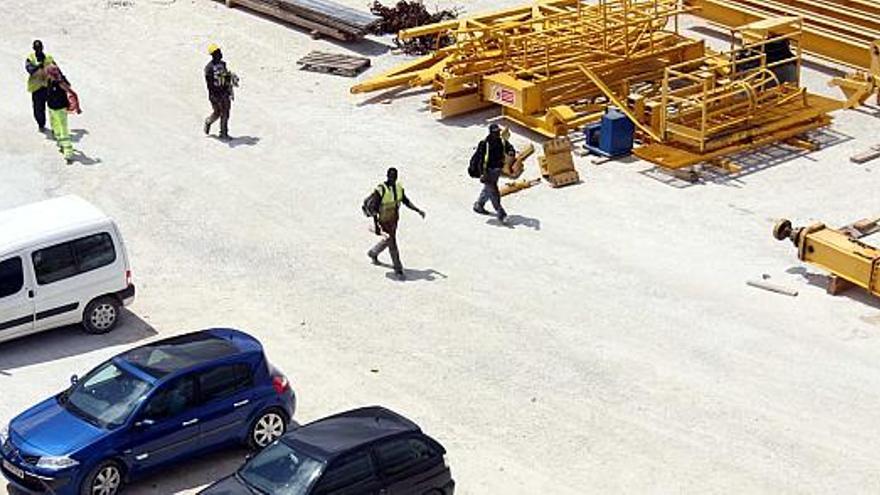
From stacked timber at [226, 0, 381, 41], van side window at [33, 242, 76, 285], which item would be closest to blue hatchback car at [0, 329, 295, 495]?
van side window at [33, 242, 76, 285]

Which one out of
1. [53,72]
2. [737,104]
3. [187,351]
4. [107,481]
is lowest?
[737,104]

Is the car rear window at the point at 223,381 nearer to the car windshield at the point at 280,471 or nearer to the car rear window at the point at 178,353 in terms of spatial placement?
the car rear window at the point at 178,353

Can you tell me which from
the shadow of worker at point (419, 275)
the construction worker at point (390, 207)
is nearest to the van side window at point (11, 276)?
the construction worker at point (390, 207)

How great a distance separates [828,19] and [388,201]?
41.8 feet

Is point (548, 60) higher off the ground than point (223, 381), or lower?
lower

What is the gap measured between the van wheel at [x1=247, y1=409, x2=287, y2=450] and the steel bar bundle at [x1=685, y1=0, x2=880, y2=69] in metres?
16.2

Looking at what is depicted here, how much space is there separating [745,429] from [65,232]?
8.59 metres

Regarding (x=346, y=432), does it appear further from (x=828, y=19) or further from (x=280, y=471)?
(x=828, y=19)

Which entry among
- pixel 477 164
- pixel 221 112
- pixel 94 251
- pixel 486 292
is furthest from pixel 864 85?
pixel 94 251

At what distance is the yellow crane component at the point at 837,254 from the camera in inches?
796

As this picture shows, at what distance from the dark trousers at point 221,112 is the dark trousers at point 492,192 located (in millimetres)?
5628

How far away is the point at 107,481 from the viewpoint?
15.7m

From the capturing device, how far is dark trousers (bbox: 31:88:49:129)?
2711 centimetres

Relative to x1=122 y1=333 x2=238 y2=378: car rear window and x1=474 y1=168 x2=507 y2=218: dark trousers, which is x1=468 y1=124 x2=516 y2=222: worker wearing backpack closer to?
x1=474 y1=168 x2=507 y2=218: dark trousers
